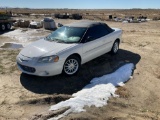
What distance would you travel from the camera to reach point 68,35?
7.93 metres

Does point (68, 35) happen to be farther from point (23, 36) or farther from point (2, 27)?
point (2, 27)

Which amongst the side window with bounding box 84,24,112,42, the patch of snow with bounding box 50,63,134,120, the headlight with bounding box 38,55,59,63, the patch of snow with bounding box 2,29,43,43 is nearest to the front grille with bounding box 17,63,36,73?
the headlight with bounding box 38,55,59,63

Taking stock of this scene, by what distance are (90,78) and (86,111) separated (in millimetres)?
2350

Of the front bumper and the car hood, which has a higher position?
the car hood

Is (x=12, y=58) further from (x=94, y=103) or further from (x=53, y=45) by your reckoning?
(x=94, y=103)

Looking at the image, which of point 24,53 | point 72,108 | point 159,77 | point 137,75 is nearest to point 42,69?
point 24,53

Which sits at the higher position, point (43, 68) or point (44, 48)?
point (44, 48)

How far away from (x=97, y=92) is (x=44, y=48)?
2.31m

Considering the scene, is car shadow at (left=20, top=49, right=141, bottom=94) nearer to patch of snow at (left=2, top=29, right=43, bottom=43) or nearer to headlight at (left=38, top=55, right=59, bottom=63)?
headlight at (left=38, top=55, right=59, bottom=63)

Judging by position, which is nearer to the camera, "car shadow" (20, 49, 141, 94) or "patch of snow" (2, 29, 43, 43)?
"car shadow" (20, 49, 141, 94)

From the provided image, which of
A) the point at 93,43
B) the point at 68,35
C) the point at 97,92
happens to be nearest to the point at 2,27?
the point at 68,35

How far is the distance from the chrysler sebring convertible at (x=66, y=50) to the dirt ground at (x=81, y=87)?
40cm

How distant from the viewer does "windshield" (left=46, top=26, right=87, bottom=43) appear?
7655 mm

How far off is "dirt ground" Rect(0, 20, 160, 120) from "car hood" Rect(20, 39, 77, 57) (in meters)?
0.82
